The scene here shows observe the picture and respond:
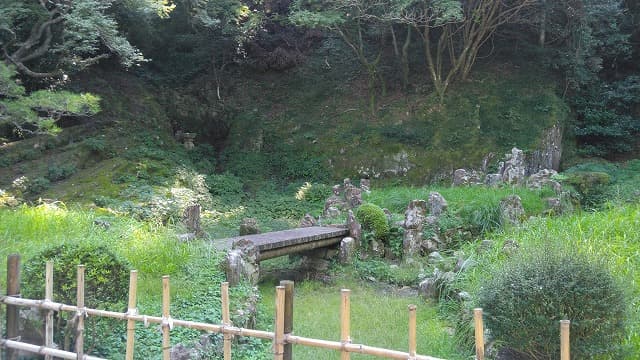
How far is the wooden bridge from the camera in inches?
344

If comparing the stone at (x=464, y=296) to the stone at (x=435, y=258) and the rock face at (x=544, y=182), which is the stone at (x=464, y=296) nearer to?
the stone at (x=435, y=258)

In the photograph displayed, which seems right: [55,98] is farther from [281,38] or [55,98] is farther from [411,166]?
[281,38]

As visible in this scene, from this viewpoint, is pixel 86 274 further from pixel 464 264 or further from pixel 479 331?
pixel 464 264

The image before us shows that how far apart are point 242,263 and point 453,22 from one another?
1311 cm

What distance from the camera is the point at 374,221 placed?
11031 mm

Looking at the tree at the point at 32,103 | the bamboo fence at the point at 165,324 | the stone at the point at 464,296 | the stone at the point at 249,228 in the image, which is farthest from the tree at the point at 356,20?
the bamboo fence at the point at 165,324

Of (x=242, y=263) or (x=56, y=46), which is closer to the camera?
(x=242, y=263)

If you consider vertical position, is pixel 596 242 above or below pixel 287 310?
below

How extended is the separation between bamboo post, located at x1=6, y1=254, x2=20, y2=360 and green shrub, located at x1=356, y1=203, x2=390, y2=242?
7252mm

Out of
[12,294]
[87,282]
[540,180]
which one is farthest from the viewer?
[540,180]

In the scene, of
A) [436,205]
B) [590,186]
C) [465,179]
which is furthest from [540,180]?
[436,205]

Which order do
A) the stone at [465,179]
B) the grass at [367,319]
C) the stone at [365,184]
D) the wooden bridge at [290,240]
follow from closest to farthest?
1. the grass at [367,319]
2. the wooden bridge at [290,240]
3. the stone at [465,179]
4. the stone at [365,184]

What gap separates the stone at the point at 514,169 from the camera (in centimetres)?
1407

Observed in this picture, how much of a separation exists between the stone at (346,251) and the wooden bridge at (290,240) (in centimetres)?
25
